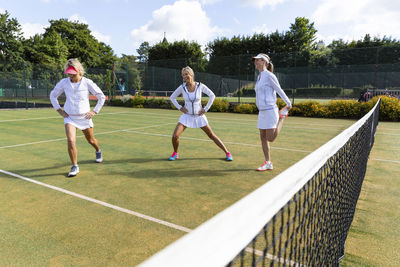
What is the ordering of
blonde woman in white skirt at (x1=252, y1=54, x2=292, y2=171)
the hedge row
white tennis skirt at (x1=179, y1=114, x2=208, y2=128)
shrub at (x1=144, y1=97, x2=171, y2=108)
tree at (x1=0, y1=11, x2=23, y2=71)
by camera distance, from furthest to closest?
1. tree at (x1=0, y1=11, x2=23, y2=71)
2. shrub at (x1=144, y1=97, x2=171, y2=108)
3. the hedge row
4. white tennis skirt at (x1=179, y1=114, x2=208, y2=128)
5. blonde woman in white skirt at (x1=252, y1=54, x2=292, y2=171)

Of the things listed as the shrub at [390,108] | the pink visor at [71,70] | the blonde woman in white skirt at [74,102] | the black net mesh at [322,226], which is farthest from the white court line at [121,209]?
the shrub at [390,108]

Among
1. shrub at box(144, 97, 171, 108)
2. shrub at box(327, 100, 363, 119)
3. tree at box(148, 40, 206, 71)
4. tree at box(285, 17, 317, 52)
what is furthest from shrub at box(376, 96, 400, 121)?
tree at box(148, 40, 206, 71)

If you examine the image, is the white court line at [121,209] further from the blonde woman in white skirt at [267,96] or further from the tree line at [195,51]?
the tree line at [195,51]

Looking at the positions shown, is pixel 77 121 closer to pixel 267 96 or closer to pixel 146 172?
pixel 146 172

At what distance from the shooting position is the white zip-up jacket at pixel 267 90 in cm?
496

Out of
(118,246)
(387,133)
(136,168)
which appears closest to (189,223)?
(118,246)

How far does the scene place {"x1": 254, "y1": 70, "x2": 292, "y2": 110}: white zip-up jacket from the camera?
195 inches

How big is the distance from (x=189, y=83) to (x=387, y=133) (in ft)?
29.2

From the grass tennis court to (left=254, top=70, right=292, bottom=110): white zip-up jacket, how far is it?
1.31 meters

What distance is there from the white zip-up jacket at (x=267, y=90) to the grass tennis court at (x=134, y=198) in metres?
1.31

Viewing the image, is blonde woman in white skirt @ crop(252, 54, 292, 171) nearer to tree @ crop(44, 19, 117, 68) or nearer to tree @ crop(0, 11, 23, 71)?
tree @ crop(0, 11, 23, 71)

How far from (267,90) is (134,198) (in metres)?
2.84

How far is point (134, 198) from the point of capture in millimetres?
4176

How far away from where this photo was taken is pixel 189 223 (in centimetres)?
339
